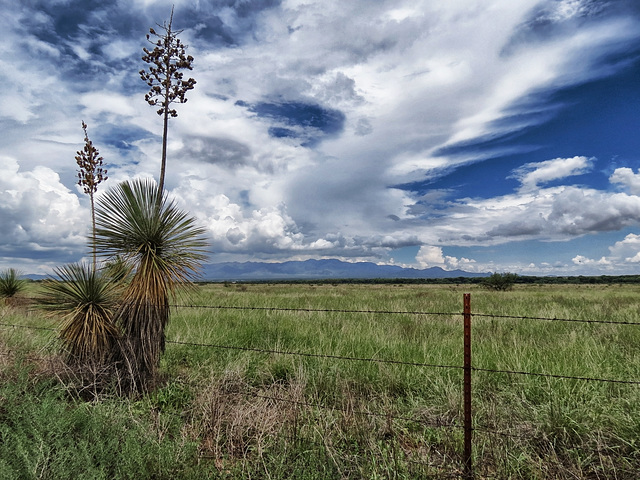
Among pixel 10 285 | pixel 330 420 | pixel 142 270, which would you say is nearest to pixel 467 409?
pixel 330 420

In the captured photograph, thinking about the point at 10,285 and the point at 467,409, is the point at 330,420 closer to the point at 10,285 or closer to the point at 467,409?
the point at 467,409

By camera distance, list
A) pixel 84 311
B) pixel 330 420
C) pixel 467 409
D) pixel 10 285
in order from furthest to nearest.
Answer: pixel 10 285
pixel 84 311
pixel 330 420
pixel 467 409

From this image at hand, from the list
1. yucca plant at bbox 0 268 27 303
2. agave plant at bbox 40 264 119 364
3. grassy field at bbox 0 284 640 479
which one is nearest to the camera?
grassy field at bbox 0 284 640 479

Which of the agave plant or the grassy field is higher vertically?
the agave plant

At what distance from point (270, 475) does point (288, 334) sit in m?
5.09

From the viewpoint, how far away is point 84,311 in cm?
563

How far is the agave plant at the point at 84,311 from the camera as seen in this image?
5.52 metres

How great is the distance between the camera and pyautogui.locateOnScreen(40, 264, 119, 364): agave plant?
18.1 feet

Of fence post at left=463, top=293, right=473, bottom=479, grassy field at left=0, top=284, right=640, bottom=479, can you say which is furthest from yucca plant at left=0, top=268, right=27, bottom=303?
fence post at left=463, top=293, right=473, bottom=479

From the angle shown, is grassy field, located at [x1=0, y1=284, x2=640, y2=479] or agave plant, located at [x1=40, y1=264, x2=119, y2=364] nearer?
grassy field, located at [x1=0, y1=284, x2=640, y2=479]

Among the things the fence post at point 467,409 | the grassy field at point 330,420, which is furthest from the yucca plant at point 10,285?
the fence post at point 467,409

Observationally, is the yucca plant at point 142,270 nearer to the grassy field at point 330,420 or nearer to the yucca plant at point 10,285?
the grassy field at point 330,420

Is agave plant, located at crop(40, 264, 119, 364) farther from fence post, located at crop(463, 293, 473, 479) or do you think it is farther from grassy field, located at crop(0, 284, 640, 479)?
fence post, located at crop(463, 293, 473, 479)

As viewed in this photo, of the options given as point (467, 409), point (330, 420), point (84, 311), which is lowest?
point (330, 420)
